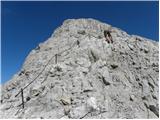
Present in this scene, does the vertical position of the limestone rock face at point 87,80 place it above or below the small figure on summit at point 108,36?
below

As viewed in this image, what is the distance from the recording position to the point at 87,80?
20.4 meters

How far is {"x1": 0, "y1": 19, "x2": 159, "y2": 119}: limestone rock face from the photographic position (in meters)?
18.2

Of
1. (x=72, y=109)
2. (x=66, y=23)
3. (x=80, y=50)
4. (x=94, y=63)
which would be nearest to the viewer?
(x=72, y=109)

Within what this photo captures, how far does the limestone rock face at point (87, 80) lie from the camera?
18203mm

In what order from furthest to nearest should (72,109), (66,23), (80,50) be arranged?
(66,23) < (80,50) < (72,109)

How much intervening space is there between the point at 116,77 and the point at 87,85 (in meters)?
2.65

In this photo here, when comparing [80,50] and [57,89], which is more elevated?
[80,50]

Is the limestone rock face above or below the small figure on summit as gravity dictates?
below

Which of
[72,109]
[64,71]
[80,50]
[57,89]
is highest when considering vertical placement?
[80,50]

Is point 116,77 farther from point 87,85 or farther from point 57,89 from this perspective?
point 57,89

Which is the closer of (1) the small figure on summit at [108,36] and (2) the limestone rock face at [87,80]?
(2) the limestone rock face at [87,80]

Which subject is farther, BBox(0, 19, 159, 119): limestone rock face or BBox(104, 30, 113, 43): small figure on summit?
BBox(104, 30, 113, 43): small figure on summit

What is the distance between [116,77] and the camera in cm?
2136

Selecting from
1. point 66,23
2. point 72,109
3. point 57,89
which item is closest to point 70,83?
point 57,89
